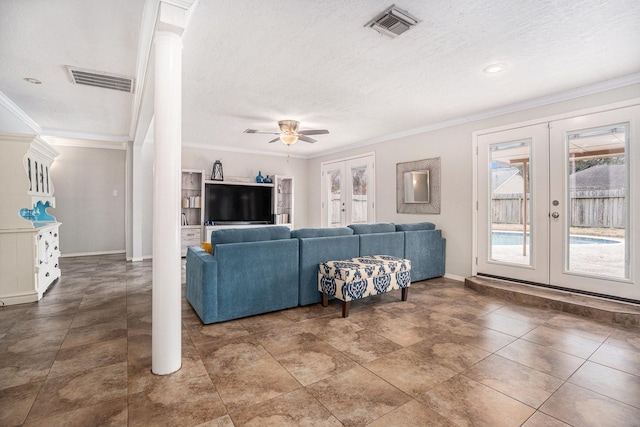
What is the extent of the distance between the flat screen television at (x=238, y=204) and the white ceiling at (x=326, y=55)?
8.74ft

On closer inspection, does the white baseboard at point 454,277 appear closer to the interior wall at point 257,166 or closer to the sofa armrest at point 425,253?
the sofa armrest at point 425,253

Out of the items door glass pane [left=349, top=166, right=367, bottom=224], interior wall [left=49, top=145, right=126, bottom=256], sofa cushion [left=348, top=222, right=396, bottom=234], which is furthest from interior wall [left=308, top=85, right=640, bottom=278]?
interior wall [left=49, top=145, right=126, bottom=256]

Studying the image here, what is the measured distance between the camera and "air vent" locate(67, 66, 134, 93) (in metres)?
3.20

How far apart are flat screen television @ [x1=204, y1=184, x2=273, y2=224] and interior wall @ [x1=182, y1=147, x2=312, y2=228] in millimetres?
344

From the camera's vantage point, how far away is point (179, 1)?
1.98 meters

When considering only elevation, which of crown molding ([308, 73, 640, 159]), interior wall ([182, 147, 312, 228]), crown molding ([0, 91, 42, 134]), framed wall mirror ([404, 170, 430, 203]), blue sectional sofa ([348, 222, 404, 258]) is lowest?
blue sectional sofa ([348, 222, 404, 258])

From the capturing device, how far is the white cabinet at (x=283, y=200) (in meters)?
7.61

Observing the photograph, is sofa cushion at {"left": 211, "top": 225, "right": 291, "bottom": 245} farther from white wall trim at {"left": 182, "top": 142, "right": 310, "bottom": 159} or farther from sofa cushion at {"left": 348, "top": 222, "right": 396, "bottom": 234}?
white wall trim at {"left": 182, "top": 142, "right": 310, "bottom": 159}

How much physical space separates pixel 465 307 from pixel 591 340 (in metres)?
1.09

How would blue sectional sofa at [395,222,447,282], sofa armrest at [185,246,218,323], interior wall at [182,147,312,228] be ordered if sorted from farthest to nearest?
interior wall at [182,147,312,228] < blue sectional sofa at [395,222,447,282] < sofa armrest at [185,246,218,323]

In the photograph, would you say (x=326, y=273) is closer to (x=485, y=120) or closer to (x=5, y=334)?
(x=5, y=334)

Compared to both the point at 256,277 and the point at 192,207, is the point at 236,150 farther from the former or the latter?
the point at 256,277

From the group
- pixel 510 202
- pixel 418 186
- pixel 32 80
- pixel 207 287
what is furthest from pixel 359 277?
pixel 32 80

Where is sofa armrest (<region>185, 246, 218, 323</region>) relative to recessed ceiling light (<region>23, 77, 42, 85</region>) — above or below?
below
